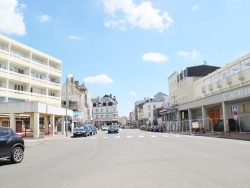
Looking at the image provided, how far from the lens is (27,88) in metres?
48.8

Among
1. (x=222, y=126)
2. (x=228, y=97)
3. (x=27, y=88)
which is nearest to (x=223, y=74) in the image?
(x=228, y=97)

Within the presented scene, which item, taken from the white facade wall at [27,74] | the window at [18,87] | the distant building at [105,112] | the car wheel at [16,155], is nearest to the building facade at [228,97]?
the car wheel at [16,155]

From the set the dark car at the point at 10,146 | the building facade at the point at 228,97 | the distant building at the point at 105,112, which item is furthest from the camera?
the distant building at the point at 105,112

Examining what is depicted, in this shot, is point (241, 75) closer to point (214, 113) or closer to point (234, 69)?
point (234, 69)

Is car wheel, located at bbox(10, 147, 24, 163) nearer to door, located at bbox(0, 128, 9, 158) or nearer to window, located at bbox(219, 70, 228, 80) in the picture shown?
door, located at bbox(0, 128, 9, 158)

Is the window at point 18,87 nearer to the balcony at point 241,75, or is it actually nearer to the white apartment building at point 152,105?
the balcony at point 241,75

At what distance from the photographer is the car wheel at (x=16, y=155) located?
12.4 metres

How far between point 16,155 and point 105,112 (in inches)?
4925

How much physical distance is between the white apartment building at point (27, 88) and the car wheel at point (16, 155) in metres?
24.3

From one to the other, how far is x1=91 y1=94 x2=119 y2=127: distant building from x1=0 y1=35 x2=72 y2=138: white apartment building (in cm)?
7969

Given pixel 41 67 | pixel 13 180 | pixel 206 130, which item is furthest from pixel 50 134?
pixel 13 180

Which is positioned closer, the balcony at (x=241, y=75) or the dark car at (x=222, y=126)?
the dark car at (x=222, y=126)

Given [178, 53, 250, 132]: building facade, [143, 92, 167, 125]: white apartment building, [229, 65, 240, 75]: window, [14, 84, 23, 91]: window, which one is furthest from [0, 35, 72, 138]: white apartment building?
[143, 92, 167, 125]: white apartment building

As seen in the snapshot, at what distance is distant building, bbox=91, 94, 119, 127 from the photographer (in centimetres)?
13650
